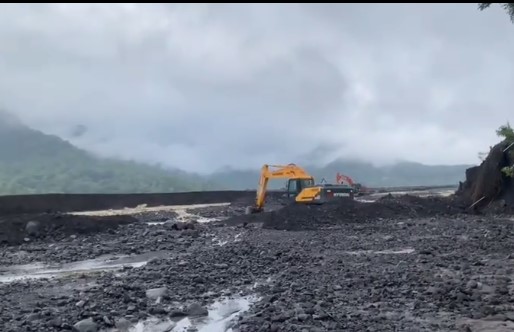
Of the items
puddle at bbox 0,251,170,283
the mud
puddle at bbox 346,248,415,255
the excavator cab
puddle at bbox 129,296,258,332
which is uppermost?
the excavator cab

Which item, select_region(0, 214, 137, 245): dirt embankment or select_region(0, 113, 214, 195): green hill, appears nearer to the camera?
select_region(0, 214, 137, 245): dirt embankment

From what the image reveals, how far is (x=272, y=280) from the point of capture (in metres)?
9.98

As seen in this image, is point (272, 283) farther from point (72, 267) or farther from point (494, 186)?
point (494, 186)

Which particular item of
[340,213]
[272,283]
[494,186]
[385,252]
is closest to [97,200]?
[340,213]

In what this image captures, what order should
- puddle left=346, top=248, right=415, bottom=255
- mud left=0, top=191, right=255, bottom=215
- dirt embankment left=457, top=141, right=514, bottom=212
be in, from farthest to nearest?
mud left=0, top=191, right=255, bottom=215 < dirt embankment left=457, top=141, right=514, bottom=212 < puddle left=346, top=248, right=415, bottom=255

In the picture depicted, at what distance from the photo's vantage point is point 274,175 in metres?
26.6

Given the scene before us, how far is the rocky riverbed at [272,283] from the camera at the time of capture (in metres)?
7.20

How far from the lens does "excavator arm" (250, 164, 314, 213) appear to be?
85.6ft

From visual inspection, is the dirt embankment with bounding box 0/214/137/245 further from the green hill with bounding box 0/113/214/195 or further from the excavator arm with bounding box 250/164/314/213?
the green hill with bounding box 0/113/214/195

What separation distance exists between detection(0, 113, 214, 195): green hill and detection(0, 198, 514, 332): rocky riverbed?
61.9m

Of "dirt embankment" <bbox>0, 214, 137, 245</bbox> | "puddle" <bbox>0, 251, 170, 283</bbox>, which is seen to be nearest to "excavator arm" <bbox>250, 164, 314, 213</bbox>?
"dirt embankment" <bbox>0, 214, 137, 245</bbox>

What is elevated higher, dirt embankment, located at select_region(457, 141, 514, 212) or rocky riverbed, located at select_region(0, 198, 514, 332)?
dirt embankment, located at select_region(457, 141, 514, 212)

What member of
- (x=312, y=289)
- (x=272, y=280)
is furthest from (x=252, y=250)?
(x=312, y=289)

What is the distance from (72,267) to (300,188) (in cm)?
1679
